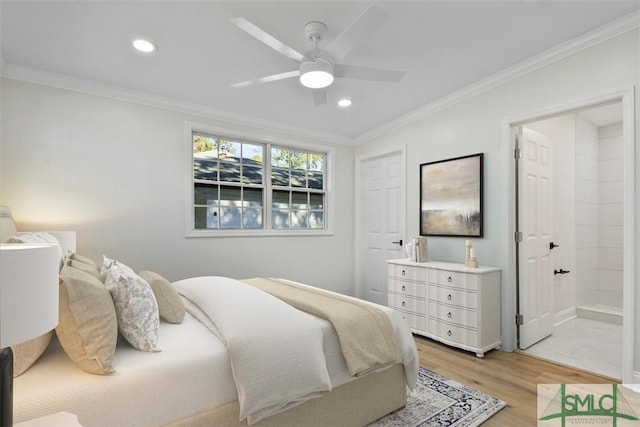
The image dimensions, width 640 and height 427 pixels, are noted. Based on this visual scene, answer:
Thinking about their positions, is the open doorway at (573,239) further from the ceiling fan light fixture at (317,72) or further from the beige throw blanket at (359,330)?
the ceiling fan light fixture at (317,72)

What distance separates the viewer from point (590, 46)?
2461 mm

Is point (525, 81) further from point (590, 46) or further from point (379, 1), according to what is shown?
point (379, 1)

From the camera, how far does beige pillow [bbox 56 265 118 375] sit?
1265 millimetres

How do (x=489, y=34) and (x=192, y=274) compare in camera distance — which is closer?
(x=489, y=34)

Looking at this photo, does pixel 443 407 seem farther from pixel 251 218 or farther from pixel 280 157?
pixel 280 157

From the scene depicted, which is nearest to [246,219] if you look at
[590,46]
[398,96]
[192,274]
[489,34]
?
[192,274]

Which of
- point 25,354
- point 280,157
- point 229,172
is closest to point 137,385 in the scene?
point 25,354

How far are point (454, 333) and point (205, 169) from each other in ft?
10.6

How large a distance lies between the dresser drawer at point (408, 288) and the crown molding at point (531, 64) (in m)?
1.99

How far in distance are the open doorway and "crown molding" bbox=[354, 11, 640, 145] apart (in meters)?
0.47

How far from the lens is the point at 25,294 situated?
2.57 feet

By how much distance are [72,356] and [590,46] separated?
12.4ft

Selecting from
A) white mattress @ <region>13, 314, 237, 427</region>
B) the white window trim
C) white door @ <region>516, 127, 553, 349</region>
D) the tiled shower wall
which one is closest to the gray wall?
the white window trim

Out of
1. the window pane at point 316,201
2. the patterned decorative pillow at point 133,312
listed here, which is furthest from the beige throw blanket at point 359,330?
the window pane at point 316,201
